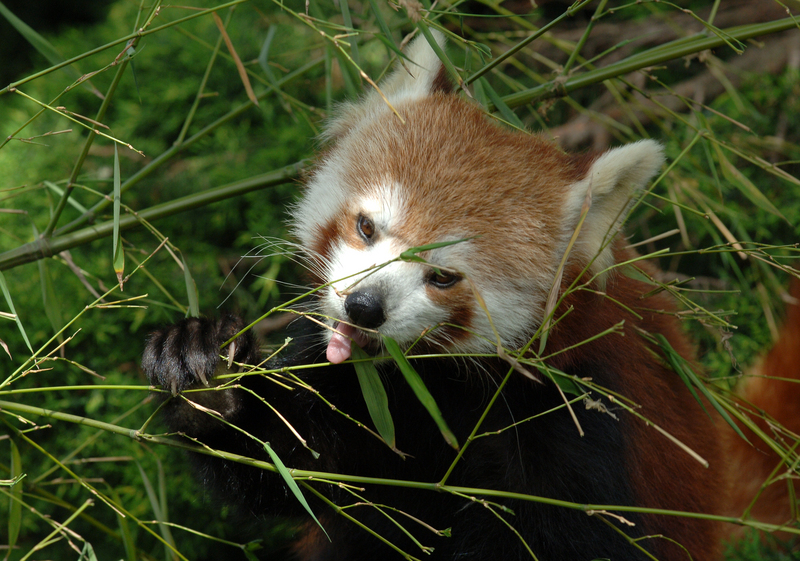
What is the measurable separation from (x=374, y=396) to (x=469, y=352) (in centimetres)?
38

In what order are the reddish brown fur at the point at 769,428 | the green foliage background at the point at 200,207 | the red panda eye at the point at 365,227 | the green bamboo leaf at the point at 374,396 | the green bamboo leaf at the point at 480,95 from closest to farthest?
the green bamboo leaf at the point at 374,396 → the red panda eye at the point at 365,227 → the green bamboo leaf at the point at 480,95 → the reddish brown fur at the point at 769,428 → the green foliage background at the point at 200,207

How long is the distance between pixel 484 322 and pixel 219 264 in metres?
1.81

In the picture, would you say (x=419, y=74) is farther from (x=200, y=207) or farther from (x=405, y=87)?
(x=200, y=207)

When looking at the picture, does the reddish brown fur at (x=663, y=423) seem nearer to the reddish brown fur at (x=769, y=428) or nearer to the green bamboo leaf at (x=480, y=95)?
the reddish brown fur at (x=769, y=428)

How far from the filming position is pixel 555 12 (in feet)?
13.7

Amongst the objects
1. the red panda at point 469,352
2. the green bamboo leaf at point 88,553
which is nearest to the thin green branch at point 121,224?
the red panda at point 469,352

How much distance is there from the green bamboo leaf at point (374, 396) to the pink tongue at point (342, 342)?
0.03 meters

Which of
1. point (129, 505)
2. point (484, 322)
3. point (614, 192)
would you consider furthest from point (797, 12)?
point (129, 505)

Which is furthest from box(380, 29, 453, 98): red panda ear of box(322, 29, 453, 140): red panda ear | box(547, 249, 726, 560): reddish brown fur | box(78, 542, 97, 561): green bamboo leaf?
box(78, 542, 97, 561): green bamboo leaf

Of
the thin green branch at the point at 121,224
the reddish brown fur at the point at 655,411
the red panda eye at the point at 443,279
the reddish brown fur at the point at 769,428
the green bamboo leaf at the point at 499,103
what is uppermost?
the green bamboo leaf at the point at 499,103

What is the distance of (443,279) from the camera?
5.48ft

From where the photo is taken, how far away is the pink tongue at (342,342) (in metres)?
1.60

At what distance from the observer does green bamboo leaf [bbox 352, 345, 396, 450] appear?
147 cm

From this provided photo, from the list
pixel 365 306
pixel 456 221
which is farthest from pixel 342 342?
pixel 456 221
